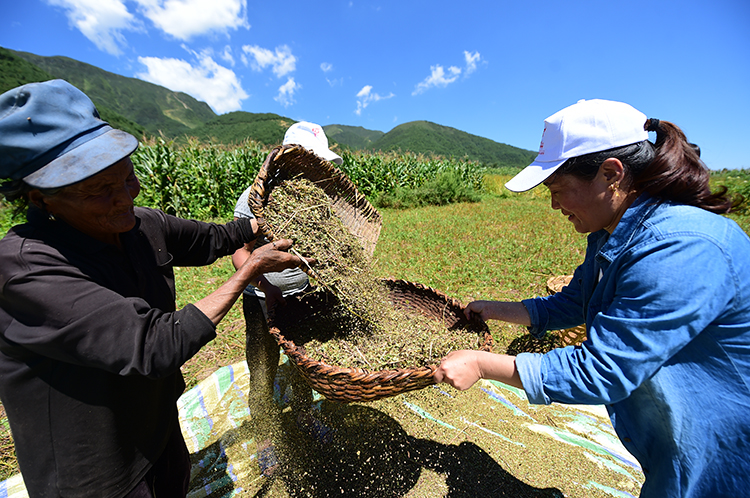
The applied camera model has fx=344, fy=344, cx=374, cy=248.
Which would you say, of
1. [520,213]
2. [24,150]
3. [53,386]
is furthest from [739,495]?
[520,213]

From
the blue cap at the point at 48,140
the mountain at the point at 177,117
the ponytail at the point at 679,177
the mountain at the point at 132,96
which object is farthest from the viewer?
the mountain at the point at 132,96

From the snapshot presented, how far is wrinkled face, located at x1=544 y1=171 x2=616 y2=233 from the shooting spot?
4.12 feet

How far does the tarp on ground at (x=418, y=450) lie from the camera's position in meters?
2.12

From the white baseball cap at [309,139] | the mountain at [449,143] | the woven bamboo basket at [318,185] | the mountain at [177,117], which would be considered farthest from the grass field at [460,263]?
the mountain at [449,143]

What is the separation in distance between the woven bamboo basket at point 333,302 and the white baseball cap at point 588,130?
0.89 meters

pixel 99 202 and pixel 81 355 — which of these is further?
pixel 99 202

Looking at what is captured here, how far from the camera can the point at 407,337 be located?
1.97 m

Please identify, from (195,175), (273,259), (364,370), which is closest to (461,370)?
(364,370)

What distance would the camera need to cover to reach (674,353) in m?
1.06

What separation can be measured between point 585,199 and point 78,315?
5.72ft

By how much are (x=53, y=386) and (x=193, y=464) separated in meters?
1.51

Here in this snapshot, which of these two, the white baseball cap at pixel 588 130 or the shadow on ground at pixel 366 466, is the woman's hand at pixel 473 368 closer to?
the white baseball cap at pixel 588 130

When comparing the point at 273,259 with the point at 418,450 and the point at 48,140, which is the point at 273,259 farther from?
the point at 418,450

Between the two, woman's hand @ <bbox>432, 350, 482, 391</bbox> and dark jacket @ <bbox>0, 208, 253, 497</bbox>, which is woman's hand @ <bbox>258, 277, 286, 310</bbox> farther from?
woman's hand @ <bbox>432, 350, 482, 391</bbox>
